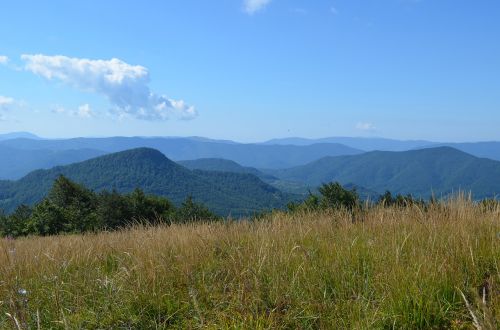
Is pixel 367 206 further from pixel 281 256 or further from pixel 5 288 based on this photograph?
pixel 5 288

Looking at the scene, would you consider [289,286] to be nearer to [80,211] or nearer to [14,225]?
[80,211]

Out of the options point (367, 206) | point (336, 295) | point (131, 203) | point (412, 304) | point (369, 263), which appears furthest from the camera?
point (131, 203)

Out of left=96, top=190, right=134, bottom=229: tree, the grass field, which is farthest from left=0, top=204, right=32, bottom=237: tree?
the grass field

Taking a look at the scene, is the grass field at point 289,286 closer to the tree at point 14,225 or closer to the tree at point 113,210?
the tree at point 113,210

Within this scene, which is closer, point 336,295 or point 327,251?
point 336,295

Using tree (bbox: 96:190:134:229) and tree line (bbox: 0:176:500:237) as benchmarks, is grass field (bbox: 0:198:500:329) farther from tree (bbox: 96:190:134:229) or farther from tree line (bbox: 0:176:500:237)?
tree (bbox: 96:190:134:229)

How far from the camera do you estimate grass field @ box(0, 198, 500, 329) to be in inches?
103

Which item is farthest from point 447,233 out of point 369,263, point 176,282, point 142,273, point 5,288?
point 5,288

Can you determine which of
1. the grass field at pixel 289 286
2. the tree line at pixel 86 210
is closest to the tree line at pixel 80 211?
the tree line at pixel 86 210

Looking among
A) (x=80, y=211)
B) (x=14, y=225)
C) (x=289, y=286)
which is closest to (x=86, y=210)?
(x=80, y=211)

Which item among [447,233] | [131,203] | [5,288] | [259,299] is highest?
[447,233]

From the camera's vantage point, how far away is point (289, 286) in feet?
10.2

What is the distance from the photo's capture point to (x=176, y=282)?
11.7ft

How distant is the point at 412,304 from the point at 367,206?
12.1 ft
